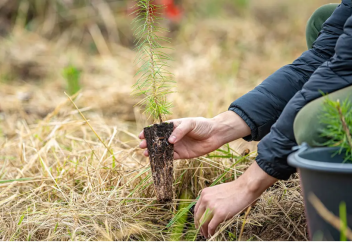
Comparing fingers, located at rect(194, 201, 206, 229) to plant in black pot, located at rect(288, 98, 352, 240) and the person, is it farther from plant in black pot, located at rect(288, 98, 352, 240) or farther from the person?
plant in black pot, located at rect(288, 98, 352, 240)

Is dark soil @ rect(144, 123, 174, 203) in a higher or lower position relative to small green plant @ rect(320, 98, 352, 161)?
lower

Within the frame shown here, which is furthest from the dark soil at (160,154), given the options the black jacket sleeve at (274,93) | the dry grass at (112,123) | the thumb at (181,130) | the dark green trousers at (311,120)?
the dark green trousers at (311,120)

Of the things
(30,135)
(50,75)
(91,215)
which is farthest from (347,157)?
(50,75)

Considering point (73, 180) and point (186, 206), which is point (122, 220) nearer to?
point (186, 206)

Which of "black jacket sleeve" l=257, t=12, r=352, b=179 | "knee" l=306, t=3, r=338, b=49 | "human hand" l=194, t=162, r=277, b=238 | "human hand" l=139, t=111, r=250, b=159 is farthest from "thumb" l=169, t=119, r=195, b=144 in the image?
"knee" l=306, t=3, r=338, b=49

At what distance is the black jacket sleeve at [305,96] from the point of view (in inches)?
41.3

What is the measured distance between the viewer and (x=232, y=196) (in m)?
1.27

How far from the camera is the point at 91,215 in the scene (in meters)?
1.50

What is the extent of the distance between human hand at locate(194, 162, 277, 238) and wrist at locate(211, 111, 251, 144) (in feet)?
1.11

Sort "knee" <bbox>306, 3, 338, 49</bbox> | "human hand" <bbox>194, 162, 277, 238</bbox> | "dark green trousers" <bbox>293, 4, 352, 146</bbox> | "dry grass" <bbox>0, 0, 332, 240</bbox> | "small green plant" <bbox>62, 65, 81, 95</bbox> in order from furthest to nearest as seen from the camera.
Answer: "small green plant" <bbox>62, 65, 81, 95</bbox>
"knee" <bbox>306, 3, 338, 49</bbox>
"dry grass" <bbox>0, 0, 332, 240</bbox>
"human hand" <bbox>194, 162, 277, 238</bbox>
"dark green trousers" <bbox>293, 4, 352, 146</bbox>

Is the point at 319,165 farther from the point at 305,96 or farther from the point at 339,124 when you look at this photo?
the point at 305,96

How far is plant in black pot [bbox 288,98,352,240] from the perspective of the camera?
862 mm

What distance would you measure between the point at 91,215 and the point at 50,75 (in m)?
3.01

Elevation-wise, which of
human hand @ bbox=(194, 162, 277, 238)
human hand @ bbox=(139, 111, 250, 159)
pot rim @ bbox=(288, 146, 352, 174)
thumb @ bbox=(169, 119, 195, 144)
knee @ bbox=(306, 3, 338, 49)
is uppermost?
knee @ bbox=(306, 3, 338, 49)
